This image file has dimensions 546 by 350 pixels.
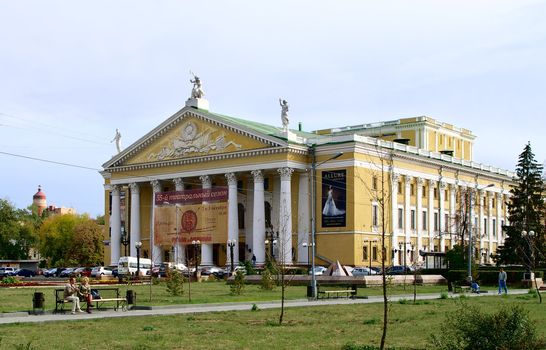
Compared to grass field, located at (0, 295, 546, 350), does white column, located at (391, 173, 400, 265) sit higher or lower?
higher

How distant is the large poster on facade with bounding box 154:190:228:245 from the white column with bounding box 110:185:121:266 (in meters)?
7.37

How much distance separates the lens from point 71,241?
395ft

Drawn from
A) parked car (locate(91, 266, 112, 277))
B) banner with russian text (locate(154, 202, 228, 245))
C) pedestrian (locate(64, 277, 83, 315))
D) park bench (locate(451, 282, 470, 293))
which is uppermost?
banner with russian text (locate(154, 202, 228, 245))

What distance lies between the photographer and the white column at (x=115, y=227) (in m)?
94.8

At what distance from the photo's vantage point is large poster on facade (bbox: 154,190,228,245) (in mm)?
84062

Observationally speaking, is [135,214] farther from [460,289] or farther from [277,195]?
[460,289]

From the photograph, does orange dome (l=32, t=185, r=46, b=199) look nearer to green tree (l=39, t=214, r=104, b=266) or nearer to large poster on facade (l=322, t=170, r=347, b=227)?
green tree (l=39, t=214, r=104, b=266)

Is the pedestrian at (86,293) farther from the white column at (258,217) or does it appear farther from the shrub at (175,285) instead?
the white column at (258,217)

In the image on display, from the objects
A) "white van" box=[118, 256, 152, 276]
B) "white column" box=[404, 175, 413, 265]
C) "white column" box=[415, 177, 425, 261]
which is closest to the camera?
"white van" box=[118, 256, 152, 276]

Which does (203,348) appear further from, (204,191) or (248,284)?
(204,191)

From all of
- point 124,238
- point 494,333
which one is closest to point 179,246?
point 124,238

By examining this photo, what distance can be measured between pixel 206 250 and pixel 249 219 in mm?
5488

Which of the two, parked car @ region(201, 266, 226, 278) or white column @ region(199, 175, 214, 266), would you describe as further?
white column @ region(199, 175, 214, 266)

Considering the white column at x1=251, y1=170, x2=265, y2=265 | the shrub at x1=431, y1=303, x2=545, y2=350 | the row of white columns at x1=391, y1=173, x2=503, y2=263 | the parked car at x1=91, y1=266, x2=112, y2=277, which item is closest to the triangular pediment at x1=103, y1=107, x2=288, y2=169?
the white column at x1=251, y1=170, x2=265, y2=265
